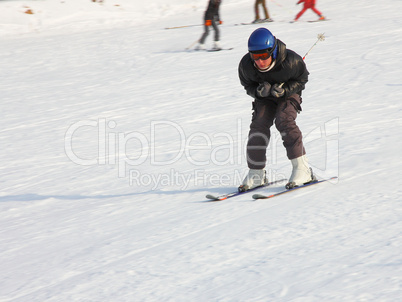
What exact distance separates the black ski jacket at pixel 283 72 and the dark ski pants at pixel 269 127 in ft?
0.34

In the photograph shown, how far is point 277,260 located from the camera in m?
3.23

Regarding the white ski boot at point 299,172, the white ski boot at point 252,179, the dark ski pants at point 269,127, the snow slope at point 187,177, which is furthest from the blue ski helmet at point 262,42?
the snow slope at point 187,177

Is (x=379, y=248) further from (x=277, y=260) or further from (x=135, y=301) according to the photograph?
(x=135, y=301)

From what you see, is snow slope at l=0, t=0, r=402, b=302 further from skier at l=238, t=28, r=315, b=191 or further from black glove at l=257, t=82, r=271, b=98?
black glove at l=257, t=82, r=271, b=98

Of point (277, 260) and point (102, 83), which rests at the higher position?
point (102, 83)

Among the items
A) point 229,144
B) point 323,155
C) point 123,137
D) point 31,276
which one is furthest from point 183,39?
point 31,276

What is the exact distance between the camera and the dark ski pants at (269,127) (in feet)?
14.9

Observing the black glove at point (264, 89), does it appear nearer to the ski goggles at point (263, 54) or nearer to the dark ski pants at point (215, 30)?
the ski goggles at point (263, 54)

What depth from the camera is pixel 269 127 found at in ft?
15.3

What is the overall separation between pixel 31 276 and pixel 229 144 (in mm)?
3660

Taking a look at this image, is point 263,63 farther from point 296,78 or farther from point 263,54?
point 296,78

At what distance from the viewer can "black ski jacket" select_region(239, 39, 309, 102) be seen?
442 centimetres

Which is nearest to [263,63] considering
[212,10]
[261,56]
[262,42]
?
[261,56]

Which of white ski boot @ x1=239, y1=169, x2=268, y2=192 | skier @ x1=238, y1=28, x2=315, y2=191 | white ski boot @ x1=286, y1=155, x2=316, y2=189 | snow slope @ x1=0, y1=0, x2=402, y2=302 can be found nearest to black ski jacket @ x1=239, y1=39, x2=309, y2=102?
skier @ x1=238, y1=28, x2=315, y2=191
